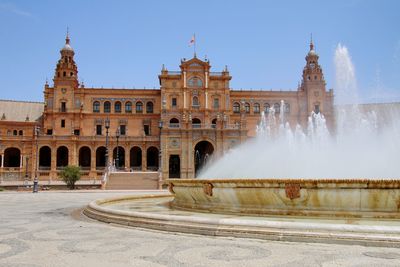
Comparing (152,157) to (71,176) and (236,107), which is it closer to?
(236,107)

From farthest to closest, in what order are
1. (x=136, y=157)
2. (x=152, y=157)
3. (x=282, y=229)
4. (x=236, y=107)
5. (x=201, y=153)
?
(x=236, y=107), (x=136, y=157), (x=152, y=157), (x=201, y=153), (x=282, y=229)

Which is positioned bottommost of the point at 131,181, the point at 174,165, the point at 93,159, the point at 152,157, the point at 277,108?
the point at 131,181

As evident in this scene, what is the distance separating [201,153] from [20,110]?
3393 centimetres

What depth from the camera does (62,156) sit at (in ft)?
212

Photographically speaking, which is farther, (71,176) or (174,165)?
(174,165)

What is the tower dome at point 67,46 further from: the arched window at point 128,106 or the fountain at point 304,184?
the fountain at point 304,184

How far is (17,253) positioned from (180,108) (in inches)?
2285

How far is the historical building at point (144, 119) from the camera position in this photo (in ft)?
190

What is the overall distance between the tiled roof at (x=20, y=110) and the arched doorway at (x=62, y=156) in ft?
34.2

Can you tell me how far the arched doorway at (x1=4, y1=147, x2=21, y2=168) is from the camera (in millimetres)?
64644

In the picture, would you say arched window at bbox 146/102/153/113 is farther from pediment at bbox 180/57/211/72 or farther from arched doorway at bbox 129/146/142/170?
pediment at bbox 180/57/211/72

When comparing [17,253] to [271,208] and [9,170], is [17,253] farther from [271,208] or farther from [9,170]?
[9,170]

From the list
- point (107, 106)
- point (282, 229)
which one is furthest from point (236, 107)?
point (282, 229)

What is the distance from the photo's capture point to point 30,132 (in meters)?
67.9
